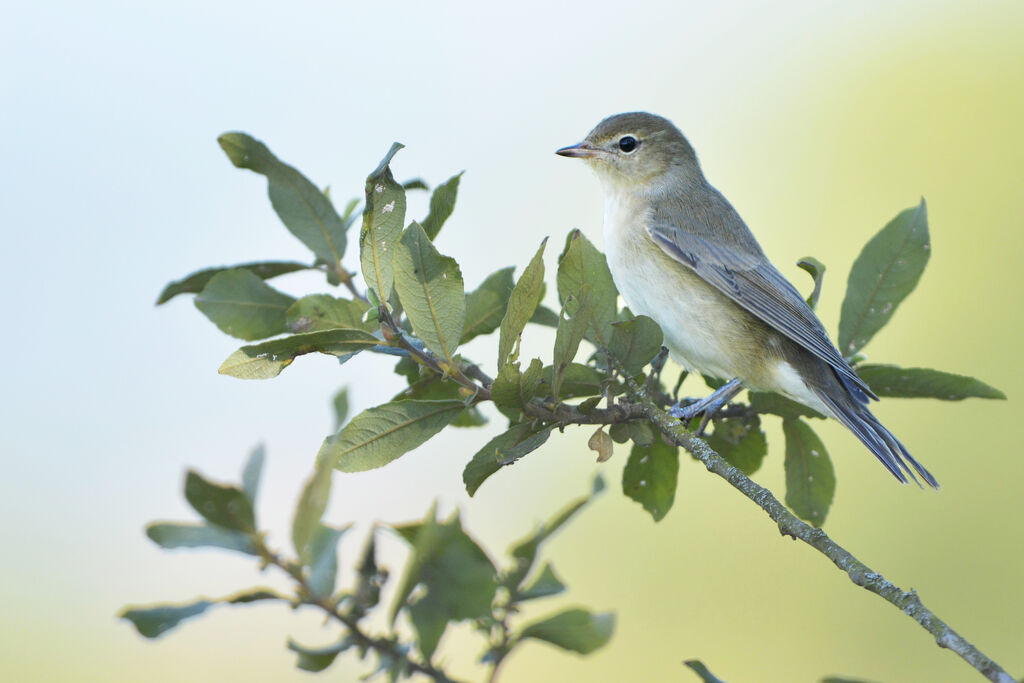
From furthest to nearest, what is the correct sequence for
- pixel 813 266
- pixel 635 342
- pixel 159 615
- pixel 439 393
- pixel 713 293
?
pixel 713 293
pixel 813 266
pixel 439 393
pixel 635 342
pixel 159 615

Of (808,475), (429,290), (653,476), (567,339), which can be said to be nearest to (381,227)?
(429,290)

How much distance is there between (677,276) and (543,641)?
67.9 inches

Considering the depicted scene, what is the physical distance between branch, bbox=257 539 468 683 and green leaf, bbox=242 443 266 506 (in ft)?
0.16

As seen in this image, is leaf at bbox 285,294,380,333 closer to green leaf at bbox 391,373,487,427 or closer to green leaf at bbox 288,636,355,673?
green leaf at bbox 391,373,487,427

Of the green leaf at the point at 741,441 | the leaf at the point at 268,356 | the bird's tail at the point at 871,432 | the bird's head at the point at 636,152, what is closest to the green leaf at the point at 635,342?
the green leaf at the point at 741,441

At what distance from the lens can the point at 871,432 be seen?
222cm

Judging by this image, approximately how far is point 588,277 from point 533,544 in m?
0.62

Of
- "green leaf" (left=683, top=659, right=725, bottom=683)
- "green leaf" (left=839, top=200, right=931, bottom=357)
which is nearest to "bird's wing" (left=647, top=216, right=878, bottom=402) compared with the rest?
"green leaf" (left=839, top=200, right=931, bottom=357)

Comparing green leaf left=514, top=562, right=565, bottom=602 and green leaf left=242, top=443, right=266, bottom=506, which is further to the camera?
green leaf left=514, top=562, right=565, bottom=602

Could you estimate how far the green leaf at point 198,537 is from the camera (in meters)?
0.93

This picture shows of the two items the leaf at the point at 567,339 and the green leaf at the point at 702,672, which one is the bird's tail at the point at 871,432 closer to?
the leaf at the point at 567,339

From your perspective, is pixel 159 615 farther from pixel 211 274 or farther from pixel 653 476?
pixel 653 476

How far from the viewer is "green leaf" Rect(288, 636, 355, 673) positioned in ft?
3.19

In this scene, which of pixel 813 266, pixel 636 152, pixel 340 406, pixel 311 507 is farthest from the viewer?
pixel 636 152
